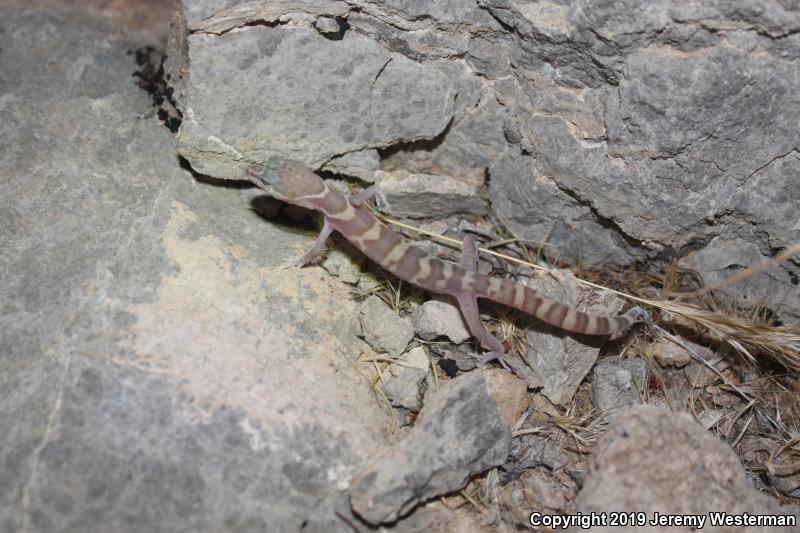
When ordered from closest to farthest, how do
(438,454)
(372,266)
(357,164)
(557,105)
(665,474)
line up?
(665,474) → (438,454) → (557,105) → (357,164) → (372,266)

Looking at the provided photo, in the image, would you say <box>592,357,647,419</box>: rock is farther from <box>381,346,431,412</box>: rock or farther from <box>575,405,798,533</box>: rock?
<box>381,346,431,412</box>: rock

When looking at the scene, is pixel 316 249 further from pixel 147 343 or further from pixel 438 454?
pixel 438 454

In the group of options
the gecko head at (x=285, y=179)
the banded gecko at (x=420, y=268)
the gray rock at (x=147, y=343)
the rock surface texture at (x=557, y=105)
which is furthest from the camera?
the banded gecko at (x=420, y=268)

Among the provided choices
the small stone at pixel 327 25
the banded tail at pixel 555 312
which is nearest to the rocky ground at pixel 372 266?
the small stone at pixel 327 25

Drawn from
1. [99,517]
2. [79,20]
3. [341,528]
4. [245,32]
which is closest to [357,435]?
[341,528]

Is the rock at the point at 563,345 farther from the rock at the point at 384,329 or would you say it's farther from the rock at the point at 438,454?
the rock at the point at 384,329

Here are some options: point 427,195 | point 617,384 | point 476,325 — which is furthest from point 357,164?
point 617,384
